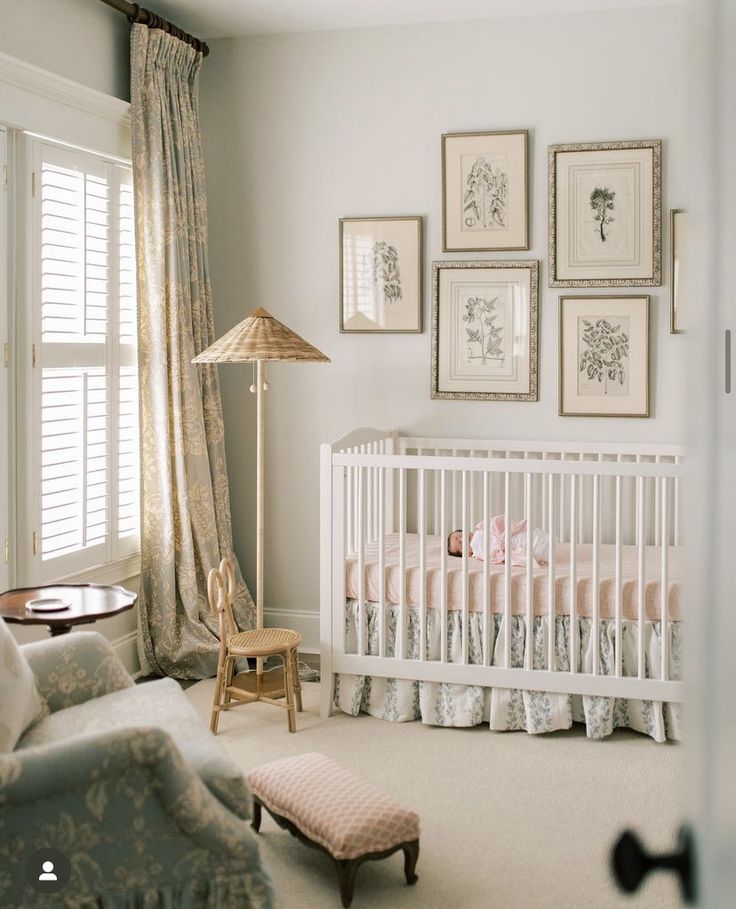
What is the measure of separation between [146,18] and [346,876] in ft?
10.4

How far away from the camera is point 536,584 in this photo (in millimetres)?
3322

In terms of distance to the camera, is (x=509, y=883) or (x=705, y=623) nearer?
(x=705, y=623)

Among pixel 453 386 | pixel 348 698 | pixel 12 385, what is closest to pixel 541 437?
pixel 453 386

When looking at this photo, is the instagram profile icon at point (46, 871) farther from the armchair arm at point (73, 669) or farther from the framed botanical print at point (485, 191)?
the framed botanical print at point (485, 191)

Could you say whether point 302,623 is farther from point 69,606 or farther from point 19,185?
point 19,185

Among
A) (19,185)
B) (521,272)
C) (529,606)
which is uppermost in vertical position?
(19,185)

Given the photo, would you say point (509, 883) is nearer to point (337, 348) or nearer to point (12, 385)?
point (12, 385)

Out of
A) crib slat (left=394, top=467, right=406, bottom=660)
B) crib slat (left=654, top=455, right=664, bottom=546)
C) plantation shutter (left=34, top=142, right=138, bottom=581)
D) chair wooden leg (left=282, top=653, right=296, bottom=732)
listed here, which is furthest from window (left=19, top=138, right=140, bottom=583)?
crib slat (left=654, top=455, right=664, bottom=546)

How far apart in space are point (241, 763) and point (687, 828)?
2684mm

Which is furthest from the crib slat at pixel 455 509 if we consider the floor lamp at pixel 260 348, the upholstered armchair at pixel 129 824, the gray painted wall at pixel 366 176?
the upholstered armchair at pixel 129 824

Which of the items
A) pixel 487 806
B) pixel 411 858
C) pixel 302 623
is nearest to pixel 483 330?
pixel 302 623

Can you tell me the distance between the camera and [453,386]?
4.19 metres

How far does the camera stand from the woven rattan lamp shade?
3.50 metres

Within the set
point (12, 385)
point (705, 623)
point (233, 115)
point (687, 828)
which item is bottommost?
point (687, 828)
